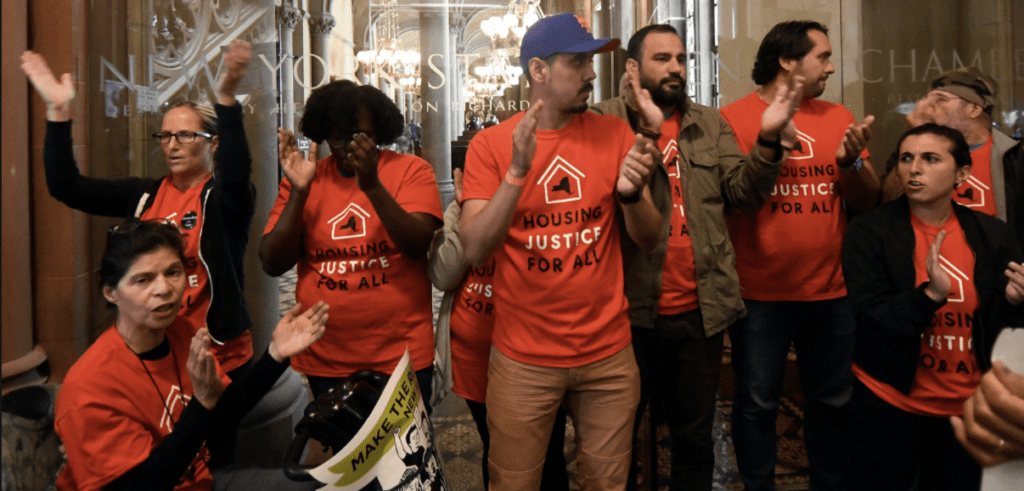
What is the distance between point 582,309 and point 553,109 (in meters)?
0.60

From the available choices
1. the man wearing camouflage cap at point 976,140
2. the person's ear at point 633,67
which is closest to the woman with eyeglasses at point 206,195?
the person's ear at point 633,67

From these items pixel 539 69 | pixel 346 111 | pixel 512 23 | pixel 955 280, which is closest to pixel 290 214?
pixel 346 111

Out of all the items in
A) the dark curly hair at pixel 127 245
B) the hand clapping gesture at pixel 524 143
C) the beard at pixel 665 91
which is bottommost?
the dark curly hair at pixel 127 245

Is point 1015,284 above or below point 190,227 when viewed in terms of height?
below

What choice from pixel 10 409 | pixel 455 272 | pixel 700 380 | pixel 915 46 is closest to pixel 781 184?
pixel 700 380

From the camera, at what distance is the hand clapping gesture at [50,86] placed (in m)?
1.70

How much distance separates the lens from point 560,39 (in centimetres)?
193

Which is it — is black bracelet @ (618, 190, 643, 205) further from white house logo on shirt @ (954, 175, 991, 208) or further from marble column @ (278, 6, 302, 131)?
marble column @ (278, 6, 302, 131)

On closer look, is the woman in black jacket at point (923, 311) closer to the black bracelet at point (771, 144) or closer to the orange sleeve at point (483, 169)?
the black bracelet at point (771, 144)

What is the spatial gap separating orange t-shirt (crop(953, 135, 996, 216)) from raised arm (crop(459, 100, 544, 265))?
1766 mm

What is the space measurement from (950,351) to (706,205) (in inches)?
34.5

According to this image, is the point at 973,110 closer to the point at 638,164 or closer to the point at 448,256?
the point at 638,164

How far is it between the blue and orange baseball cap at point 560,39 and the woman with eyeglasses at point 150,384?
3.09 ft

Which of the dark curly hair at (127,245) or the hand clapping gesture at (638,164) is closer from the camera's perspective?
the dark curly hair at (127,245)
